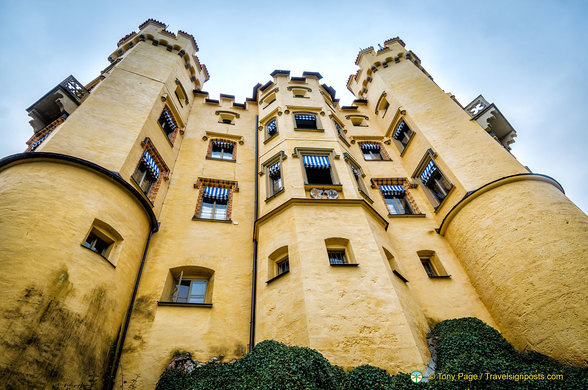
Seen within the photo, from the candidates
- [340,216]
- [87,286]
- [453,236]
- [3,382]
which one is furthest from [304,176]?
[3,382]

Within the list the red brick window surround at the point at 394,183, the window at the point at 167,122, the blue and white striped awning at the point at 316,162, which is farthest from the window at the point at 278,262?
the window at the point at 167,122

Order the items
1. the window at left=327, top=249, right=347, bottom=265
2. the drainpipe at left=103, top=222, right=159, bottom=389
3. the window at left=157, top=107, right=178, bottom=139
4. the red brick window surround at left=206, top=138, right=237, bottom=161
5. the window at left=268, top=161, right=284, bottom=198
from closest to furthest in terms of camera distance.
Result: the drainpipe at left=103, top=222, right=159, bottom=389 < the window at left=327, top=249, right=347, bottom=265 < the window at left=268, top=161, right=284, bottom=198 < the window at left=157, top=107, right=178, bottom=139 < the red brick window surround at left=206, top=138, right=237, bottom=161

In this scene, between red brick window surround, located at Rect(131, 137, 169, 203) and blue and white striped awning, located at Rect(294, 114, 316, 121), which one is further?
blue and white striped awning, located at Rect(294, 114, 316, 121)

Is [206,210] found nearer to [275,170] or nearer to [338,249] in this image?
[275,170]

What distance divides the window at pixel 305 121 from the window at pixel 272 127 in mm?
1279

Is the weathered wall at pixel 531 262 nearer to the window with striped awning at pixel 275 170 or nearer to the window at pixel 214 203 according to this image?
the window with striped awning at pixel 275 170

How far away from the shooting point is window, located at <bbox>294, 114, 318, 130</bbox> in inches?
737

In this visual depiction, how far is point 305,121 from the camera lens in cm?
1883

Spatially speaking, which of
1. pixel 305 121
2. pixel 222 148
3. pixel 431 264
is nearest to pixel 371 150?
pixel 305 121

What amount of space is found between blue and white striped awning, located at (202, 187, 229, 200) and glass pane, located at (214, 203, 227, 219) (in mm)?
401

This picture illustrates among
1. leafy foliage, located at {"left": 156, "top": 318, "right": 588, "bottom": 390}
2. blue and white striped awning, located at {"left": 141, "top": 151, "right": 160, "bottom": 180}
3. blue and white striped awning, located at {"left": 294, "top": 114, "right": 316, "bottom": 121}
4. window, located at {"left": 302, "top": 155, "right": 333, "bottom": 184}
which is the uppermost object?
blue and white striped awning, located at {"left": 294, "top": 114, "right": 316, "bottom": 121}

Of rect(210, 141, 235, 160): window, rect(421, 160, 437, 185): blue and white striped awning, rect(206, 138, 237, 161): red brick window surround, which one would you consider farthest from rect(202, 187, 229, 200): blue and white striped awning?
rect(421, 160, 437, 185): blue and white striped awning

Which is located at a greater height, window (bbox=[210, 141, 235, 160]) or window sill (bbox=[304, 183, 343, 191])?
window (bbox=[210, 141, 235, 160])

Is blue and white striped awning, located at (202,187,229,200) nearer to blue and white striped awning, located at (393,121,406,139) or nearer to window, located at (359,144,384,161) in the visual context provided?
window, located at (359,144,384,161)
